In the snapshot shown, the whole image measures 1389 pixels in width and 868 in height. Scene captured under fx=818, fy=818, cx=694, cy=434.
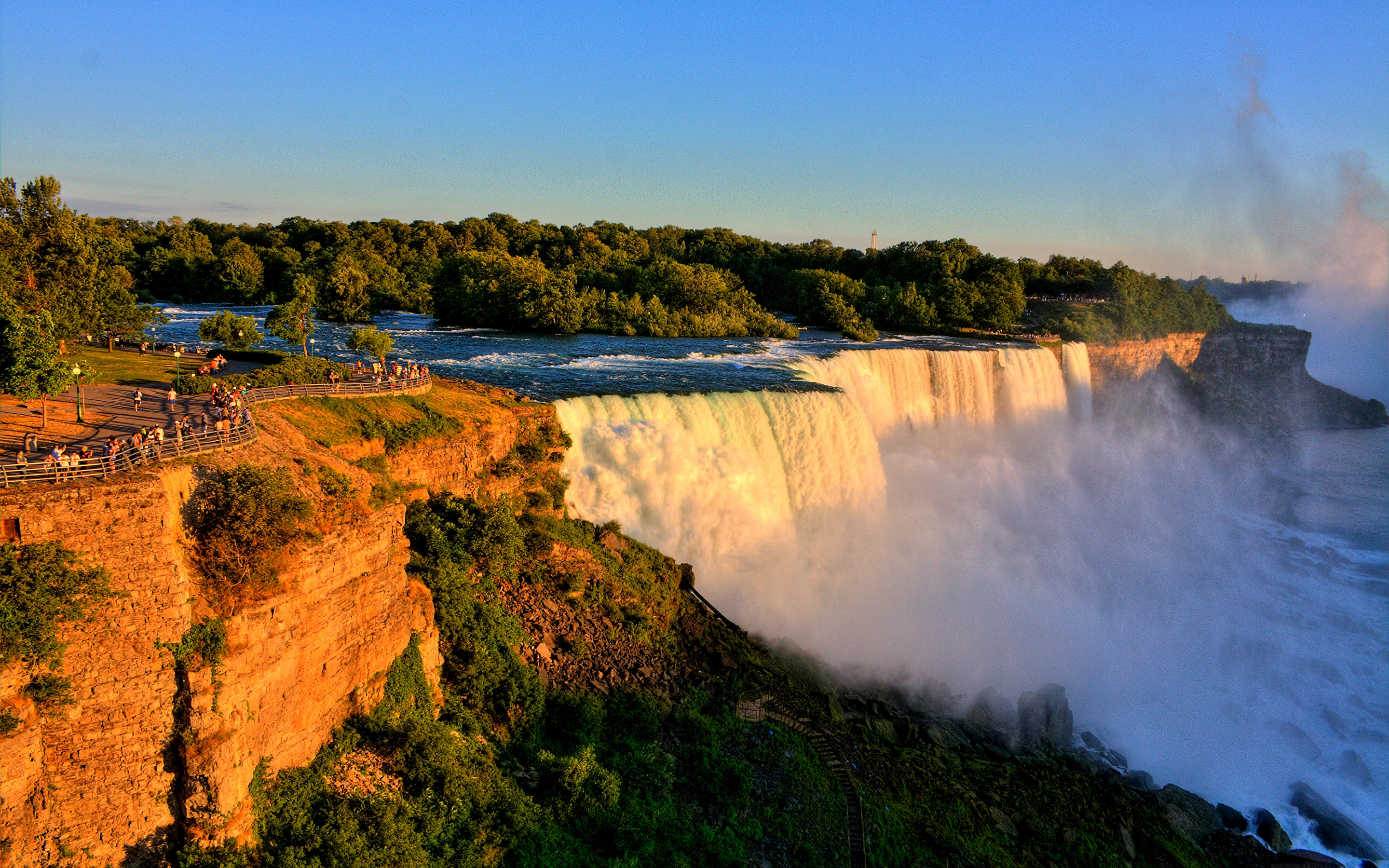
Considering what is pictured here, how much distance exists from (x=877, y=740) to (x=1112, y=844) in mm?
4916

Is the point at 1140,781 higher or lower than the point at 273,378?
lower

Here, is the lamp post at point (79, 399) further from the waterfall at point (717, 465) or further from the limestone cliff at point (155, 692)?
the waterfall at point (717, 465)

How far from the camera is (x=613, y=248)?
80688 millimetres

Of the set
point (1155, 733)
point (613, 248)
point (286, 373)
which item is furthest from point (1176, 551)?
point (613, 248)

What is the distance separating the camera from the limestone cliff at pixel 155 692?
10180 mm

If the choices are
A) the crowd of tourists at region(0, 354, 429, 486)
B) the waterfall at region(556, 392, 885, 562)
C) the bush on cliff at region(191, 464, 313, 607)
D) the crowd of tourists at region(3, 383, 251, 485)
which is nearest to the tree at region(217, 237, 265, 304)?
the crowd of tourists at region(0, 354, 429, 486)

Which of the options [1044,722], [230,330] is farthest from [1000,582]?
[230,330]

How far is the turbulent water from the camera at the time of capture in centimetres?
2127

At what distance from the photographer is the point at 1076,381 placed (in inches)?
1860

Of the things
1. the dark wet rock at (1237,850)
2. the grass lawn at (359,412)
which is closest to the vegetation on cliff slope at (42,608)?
the grass lawn at (359,412)

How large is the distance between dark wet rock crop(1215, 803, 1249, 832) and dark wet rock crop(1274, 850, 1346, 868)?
79 cm

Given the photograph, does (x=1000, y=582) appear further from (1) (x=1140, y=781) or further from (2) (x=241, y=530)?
(2) (x=241, y=530)

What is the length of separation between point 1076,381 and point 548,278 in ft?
104

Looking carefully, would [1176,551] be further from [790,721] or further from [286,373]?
[286,373]
